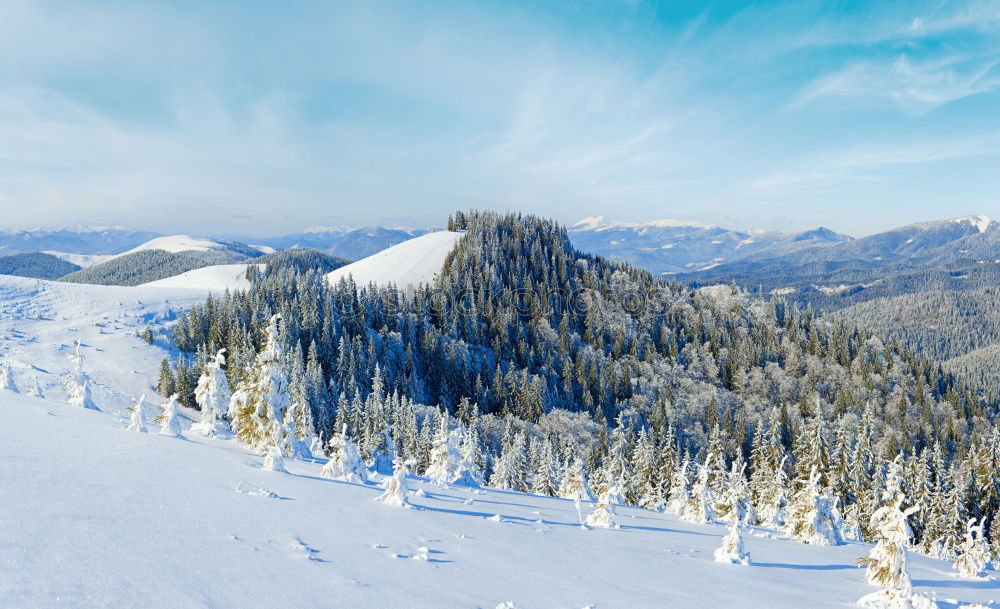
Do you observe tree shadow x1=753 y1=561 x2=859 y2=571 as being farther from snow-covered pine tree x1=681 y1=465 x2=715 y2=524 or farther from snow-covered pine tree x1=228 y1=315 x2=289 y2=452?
snow-covered pine tree x1=228 y1=315 x2=289 y2=452

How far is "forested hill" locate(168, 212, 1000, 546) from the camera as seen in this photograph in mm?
83625

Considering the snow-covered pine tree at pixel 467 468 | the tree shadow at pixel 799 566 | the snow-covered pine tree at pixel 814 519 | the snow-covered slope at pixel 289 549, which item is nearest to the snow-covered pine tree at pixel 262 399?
the snow-covered slope at pixel 289 549

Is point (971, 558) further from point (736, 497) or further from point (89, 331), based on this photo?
point (89, 331)

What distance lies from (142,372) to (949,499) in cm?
13343

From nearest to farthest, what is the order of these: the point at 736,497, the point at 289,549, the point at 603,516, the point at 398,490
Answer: the point at 289,549, the point at 398,490, the point at 736,497, the point at 603,516

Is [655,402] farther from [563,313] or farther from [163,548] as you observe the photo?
[163,548]

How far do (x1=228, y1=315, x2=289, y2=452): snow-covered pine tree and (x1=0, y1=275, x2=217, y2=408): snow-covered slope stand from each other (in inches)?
2483

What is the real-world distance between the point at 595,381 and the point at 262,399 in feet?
429

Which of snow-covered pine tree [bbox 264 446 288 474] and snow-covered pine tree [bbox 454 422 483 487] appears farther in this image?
snow-covered pine tree [bbox 454 422 483 487]

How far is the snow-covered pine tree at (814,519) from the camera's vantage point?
2987 cm

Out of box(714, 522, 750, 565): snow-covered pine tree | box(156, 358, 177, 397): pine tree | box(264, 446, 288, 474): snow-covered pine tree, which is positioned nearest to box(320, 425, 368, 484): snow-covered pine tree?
box(264, 446, 288, 474): snow-covered pine tree

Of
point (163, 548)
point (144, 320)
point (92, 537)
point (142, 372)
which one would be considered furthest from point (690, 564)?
point (144, 320)

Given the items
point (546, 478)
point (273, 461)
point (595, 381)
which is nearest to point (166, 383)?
point (546, 478)

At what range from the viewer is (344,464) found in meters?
25.2
